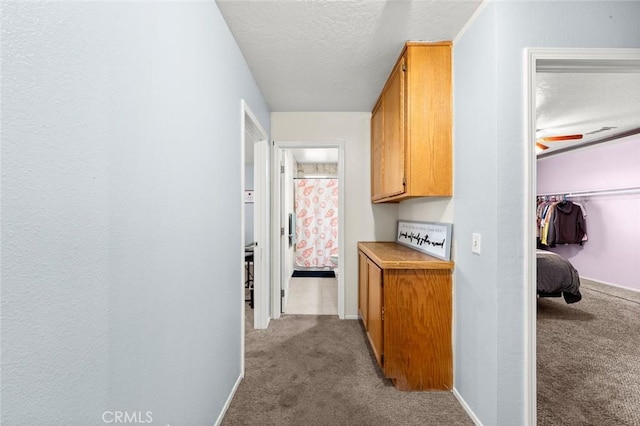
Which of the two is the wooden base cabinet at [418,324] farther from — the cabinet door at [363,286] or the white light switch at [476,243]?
the cabinet door at [363,286]

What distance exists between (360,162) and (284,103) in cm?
105

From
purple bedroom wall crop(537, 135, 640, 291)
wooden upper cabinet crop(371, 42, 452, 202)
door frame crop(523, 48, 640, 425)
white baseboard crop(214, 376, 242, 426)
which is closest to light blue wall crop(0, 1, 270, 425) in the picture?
white baseboard crop(214, 376, 242, 426)

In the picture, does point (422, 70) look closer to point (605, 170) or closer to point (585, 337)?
point (585, 337)

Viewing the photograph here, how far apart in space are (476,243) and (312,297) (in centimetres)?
272

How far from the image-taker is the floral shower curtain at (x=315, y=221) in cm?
587

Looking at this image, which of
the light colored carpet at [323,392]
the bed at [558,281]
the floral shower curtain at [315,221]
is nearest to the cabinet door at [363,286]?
the light colored carpet at [323,392]

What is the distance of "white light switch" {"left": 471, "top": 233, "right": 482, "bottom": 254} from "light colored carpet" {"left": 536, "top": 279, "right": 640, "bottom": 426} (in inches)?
41.4

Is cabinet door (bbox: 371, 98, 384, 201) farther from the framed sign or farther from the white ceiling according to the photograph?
the framed sign

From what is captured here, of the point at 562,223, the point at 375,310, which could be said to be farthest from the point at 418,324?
the point at 562,223

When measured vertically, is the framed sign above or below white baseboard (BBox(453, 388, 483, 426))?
above

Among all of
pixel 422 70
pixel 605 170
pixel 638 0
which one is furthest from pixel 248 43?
pixel 605 170

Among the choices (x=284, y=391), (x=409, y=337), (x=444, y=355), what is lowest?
(x=284, y=391)

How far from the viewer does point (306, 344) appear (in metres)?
2.45

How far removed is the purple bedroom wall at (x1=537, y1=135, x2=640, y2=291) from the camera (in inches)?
162
